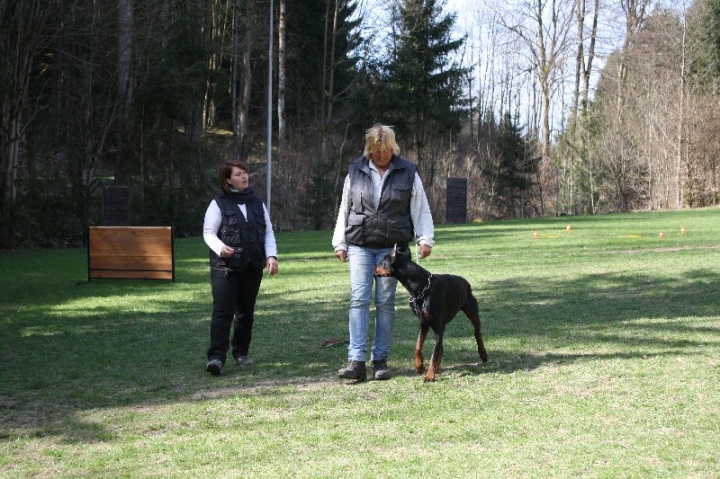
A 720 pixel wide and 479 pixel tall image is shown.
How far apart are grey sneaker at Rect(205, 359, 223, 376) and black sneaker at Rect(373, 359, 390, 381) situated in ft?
4.41

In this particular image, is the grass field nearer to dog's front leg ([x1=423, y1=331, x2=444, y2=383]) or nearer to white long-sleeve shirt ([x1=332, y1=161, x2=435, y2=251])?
dog's front leg ([x1=423, y1=331, x2=444, y2=383])

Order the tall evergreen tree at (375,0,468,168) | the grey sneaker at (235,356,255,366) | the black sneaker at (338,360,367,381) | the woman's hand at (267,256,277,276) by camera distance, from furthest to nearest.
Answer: the tall evergreen tree at (375,0,468,168) → the grey sneaker at (235,356,255,366) → the woman's hand at (267,256,277,276) → the black sneaker at (338,360,367,381)

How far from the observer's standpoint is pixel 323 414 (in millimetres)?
5715

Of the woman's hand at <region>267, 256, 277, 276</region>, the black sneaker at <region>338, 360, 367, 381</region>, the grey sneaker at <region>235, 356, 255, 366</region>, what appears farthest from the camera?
the grey sneaker at <region>235, 356, 255, 366</region>

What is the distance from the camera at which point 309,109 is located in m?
52.1

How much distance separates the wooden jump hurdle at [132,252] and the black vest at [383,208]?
8697 millimetres

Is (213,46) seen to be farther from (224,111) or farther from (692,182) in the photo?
(692,182)

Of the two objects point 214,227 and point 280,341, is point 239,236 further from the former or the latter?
point 280,341

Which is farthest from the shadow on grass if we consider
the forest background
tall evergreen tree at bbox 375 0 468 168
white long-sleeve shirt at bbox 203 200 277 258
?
tall evergreen tree at bbox 375 0 468 168

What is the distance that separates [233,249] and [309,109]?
150 ft

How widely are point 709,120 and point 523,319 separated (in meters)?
36.0

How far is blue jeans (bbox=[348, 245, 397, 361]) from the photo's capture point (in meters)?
6.75

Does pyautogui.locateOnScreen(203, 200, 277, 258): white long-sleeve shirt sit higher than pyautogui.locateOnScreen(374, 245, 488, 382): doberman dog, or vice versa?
pyautogui.locateOnScreen(203, 200, 277, 258): white long-sleeve shirt

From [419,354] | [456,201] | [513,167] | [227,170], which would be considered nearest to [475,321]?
[419,354]
